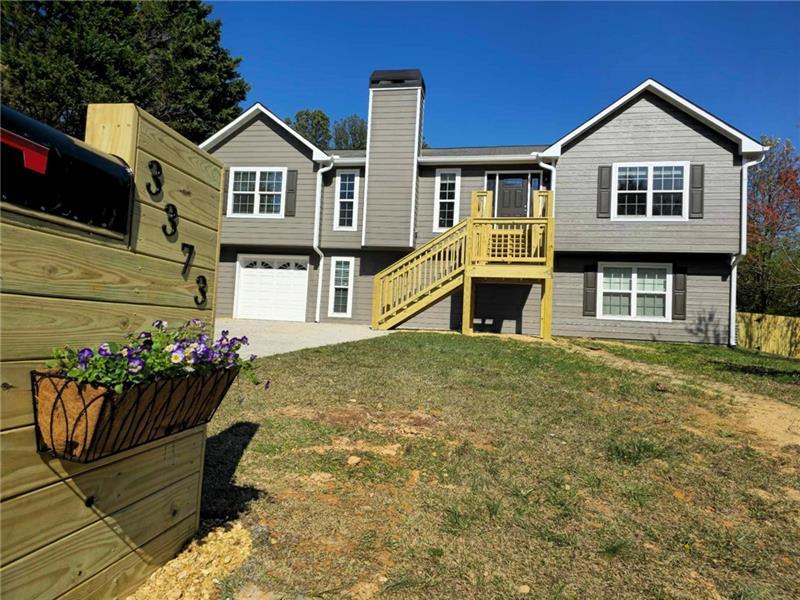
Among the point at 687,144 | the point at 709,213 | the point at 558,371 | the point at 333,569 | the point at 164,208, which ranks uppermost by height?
the point at 687,144

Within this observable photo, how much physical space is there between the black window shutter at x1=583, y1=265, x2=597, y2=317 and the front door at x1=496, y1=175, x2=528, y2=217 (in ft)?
7.86

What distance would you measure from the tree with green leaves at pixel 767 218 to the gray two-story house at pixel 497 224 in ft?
37.5

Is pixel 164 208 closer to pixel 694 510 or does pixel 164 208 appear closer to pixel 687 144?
pixel 694 510

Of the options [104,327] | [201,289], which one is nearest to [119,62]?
[201,289]

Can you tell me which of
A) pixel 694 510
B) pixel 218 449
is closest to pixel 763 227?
pixel 694 510

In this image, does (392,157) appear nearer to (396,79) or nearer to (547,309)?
(396,79)

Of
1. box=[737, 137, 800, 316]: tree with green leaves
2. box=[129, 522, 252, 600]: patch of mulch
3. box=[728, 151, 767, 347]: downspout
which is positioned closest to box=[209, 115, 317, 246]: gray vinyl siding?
box=[728, 151, 767, 347]: downspout

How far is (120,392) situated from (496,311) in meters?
12.6

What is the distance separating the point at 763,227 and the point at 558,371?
22344 mm

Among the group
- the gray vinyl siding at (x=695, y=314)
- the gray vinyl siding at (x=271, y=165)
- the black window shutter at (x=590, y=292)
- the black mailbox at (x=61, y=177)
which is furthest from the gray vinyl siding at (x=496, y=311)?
the black mailbox at (x=61, y=177)

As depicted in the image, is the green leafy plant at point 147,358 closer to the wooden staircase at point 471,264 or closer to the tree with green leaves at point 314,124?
the wooden staircase at point 471,264

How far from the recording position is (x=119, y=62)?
19.6 meters

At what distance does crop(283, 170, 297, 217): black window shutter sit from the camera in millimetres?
14344

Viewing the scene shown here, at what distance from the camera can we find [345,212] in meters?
14.5
